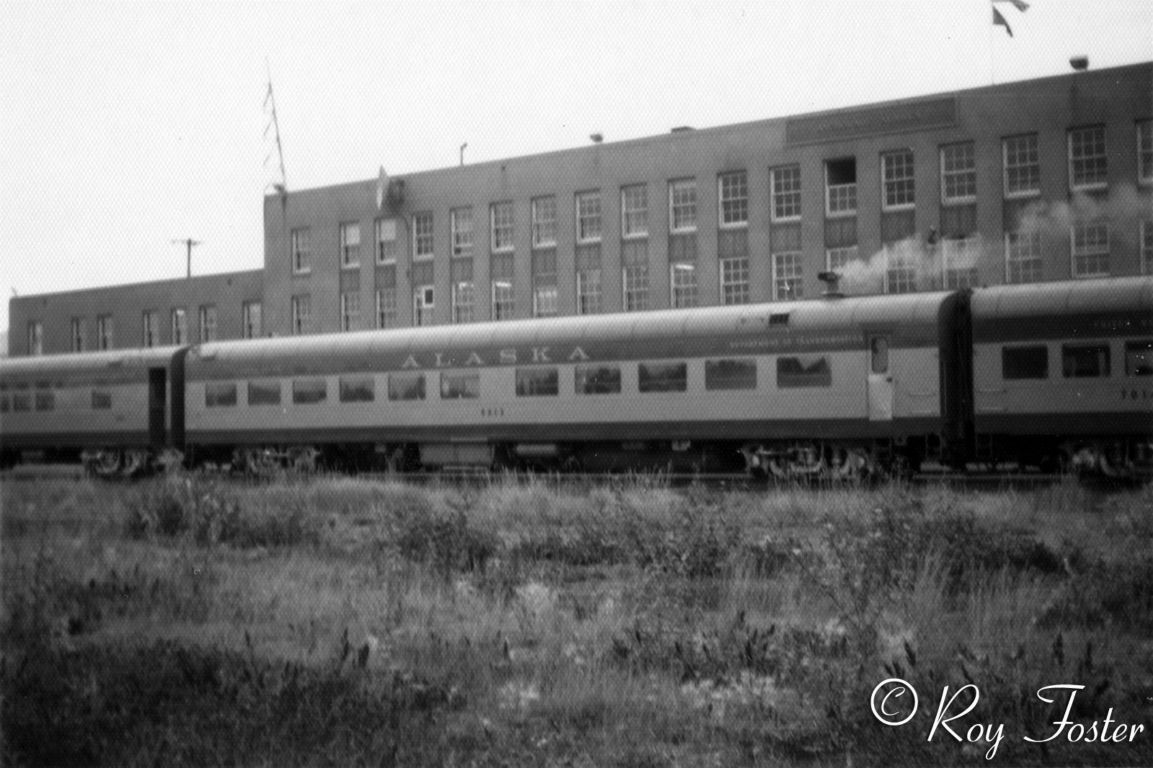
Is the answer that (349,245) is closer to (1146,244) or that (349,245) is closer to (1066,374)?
(1146,244)

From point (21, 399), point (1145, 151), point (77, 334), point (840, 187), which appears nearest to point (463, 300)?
point (840, 187)

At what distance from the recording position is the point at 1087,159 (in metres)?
34.6

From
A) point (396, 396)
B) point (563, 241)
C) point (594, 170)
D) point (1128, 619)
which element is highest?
point (594, 170)

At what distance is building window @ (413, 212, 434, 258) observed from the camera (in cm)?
4959

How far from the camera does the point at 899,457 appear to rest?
70.6ft

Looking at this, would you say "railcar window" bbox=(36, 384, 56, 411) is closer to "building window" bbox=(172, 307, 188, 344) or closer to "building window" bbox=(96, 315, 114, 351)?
"building window" bbox=(172, 307, 188, 344)

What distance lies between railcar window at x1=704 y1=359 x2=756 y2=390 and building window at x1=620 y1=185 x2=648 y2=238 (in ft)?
70.6

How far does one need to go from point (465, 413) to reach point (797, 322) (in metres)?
8.28

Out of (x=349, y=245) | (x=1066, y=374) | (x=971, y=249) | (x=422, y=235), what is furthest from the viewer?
(x=349, y=245)

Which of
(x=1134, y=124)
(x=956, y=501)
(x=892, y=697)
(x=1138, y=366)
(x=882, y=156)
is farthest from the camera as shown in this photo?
(x=882, y=156)

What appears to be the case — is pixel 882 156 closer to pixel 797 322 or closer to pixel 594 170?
pixel 594 170

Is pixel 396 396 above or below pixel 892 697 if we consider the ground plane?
above

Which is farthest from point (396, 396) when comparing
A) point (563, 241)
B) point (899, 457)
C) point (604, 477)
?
point (563, 241)

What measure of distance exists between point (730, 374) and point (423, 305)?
→ 2860 centimetres
